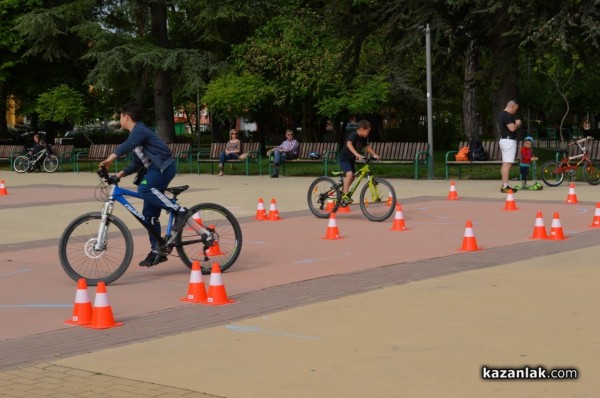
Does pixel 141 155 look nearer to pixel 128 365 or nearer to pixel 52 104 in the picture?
pixel 128 365

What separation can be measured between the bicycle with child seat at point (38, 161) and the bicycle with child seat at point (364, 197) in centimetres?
2234

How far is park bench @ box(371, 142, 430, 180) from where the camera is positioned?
2748 centimetres

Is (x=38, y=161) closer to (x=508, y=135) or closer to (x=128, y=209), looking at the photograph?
(x=508, y=135)

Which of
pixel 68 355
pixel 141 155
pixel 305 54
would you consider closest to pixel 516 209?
pixel 141 155

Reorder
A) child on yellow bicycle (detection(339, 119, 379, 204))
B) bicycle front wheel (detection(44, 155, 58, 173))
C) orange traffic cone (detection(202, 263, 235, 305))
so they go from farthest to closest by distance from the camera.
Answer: bicycle front wheel (detection(44, 155, 58, 173)) < child on yellow bicycle (detection(339, 119, 379, 204)) < orange traffic cone (detection(202, 263, 235, 305))

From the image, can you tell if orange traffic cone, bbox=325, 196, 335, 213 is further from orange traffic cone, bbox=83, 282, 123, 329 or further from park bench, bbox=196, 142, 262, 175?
park bench, bbox=196, 142, 262, 175

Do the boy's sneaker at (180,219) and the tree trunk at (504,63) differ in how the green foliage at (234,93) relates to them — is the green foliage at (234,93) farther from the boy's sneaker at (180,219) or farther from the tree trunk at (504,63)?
the boy's sneaker at (180,219)

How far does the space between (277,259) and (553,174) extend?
12.3 meters

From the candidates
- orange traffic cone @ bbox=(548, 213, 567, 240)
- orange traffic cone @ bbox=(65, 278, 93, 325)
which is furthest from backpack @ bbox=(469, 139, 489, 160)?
orange traffic cone @ bbox=(65, 278, 93, 325)

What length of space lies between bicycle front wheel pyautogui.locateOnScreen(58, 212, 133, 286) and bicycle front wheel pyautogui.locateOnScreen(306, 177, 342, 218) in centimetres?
646

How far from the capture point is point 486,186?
2316 centimetres

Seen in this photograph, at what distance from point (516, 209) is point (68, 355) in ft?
37.3

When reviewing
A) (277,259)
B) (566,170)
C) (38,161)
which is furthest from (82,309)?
(38,161)

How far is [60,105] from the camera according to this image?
4144cm
